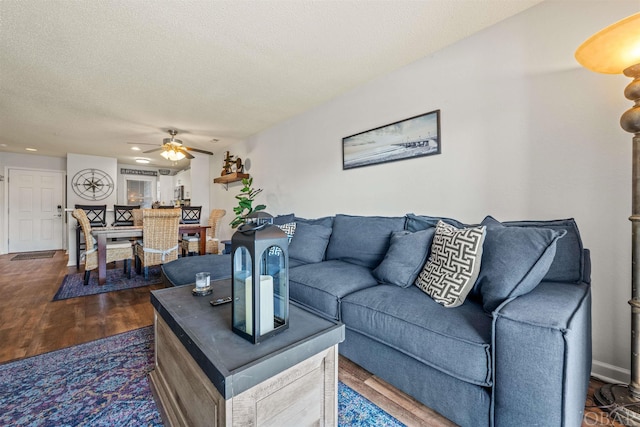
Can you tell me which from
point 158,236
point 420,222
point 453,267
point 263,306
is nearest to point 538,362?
point 453,267

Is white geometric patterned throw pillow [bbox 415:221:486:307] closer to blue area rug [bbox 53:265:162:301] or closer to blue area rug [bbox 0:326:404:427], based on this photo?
blue area rug [bbox 0:326:404:427]

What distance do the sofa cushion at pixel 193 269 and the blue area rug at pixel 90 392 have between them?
50 cm

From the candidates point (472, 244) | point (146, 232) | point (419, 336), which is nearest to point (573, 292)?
point (472, 244)

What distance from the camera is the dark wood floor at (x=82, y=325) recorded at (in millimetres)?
1267

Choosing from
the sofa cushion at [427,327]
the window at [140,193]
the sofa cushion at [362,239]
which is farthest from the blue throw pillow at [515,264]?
the window at [140,193]

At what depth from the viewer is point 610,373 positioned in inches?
57.8

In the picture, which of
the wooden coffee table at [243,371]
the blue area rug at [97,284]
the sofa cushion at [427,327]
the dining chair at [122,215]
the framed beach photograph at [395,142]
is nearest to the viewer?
the wooden coffee table at [243,371]

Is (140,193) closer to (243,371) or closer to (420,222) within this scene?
(420,222)

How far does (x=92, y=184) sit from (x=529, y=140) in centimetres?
810

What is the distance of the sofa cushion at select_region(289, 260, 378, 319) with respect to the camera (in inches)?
64.9

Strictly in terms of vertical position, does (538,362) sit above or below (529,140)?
below

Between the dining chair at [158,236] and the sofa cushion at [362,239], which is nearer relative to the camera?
the sofa cushion at [362,239]

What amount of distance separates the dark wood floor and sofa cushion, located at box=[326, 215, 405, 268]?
0.79 metres

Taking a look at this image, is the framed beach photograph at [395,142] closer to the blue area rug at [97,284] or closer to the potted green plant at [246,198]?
the potted green plant at [246,198]
